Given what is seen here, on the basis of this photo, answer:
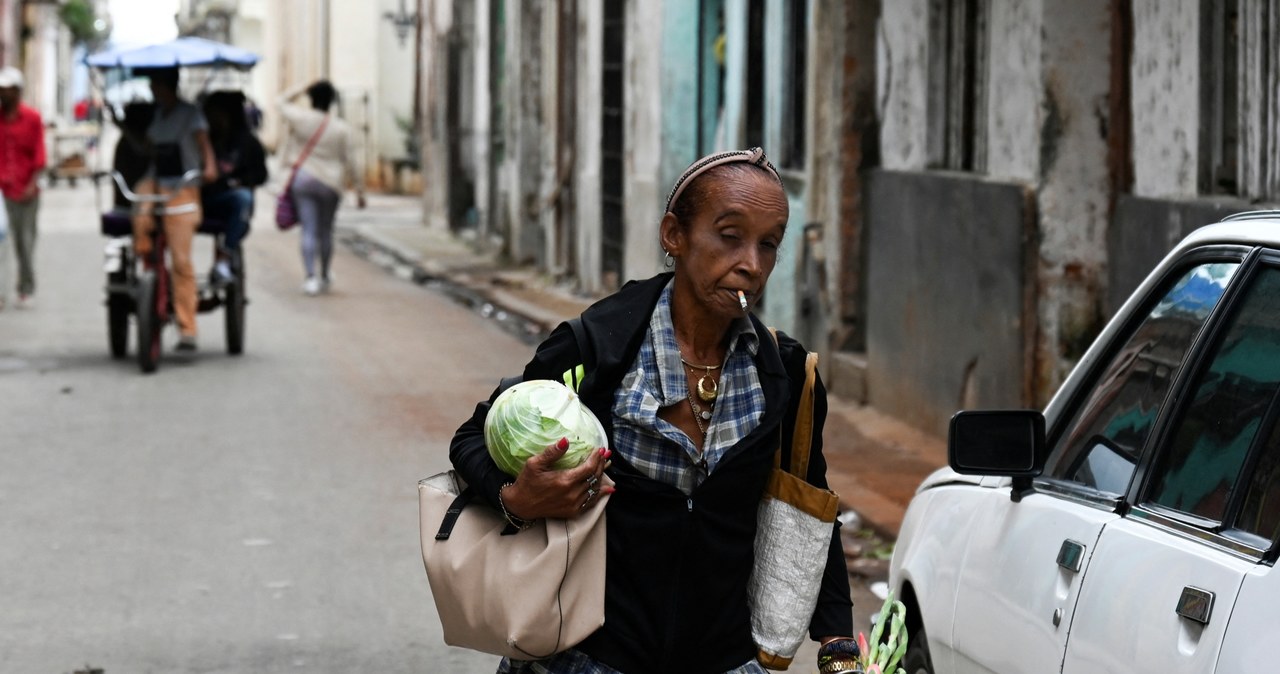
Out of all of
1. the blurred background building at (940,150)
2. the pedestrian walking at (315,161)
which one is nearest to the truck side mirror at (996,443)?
the blurred background building at (940,150)

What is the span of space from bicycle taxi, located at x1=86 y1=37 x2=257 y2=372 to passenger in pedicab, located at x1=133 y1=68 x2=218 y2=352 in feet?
0.15

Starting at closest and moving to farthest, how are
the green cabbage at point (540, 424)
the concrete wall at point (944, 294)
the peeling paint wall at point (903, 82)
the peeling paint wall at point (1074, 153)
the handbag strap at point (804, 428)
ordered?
the green cabbage at point (540, 424) < the handbag strap at point (804, 428) < the peeling paint wall at point (1074, 153) < the concrete wall at point (944, 294) < the peeling paint wall at point (903, 82)

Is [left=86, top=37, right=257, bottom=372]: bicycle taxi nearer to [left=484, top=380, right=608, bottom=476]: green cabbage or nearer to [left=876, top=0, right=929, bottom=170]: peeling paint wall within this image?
[left=876, top=0, right=929, bottom=170]: peeling paint wall

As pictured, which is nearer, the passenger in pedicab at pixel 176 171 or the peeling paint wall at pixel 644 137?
the passenger in pedicab at pixel 176 171

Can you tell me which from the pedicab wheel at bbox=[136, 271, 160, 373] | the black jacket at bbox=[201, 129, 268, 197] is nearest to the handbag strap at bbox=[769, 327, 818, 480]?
the pedicab wheel at bbox=[136, 271, 160, 373]

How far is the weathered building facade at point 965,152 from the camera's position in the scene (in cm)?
804

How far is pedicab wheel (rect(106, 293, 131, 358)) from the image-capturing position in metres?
13.7

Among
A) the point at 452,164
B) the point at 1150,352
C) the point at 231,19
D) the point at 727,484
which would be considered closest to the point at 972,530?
the point at 1150,352

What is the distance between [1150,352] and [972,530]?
65cm

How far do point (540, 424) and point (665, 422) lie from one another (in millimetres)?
268

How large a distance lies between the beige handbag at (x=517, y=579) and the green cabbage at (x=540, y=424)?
94 millimetres

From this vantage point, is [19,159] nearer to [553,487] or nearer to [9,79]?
[9,79]

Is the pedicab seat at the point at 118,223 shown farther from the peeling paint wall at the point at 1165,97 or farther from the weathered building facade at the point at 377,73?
the weathered building facade at the point at 377,73

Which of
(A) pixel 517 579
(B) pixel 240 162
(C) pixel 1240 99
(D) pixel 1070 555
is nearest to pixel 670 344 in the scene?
(A) pixel 517 579
